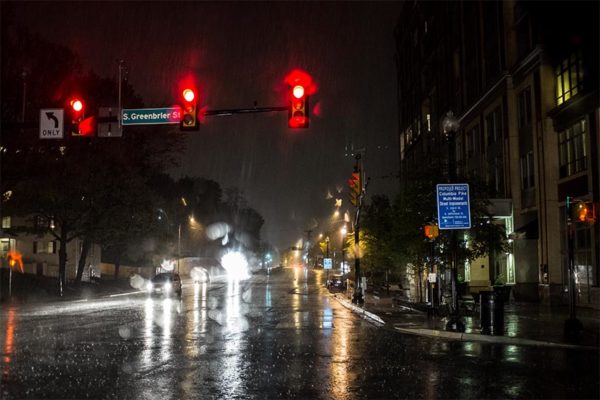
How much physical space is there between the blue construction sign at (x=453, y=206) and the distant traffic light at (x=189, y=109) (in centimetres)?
733

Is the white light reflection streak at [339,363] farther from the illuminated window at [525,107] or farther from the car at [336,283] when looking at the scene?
the car at [336,283]

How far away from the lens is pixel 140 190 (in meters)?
45.3

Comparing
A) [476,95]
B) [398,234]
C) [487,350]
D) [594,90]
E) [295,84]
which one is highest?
[476,95]

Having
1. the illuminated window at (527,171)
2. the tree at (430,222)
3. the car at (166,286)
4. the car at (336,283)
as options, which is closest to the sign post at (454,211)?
the tree at (430,222)

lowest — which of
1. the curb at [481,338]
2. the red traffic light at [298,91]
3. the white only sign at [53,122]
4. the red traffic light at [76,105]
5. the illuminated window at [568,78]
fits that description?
the curb at [481,338]

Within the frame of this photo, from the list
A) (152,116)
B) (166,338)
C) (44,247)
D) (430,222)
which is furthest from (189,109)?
(44,247)

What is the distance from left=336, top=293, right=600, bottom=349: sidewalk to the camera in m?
15.3

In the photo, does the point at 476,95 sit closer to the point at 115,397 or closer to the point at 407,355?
the point at 407,355

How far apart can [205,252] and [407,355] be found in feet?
401

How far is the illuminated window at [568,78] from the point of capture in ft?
89.1

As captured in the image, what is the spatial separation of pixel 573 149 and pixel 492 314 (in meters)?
14.8

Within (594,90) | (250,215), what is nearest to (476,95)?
(594,90)

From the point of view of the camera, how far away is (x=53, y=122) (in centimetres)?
1797

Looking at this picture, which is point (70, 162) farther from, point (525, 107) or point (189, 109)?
point (525, 107)
